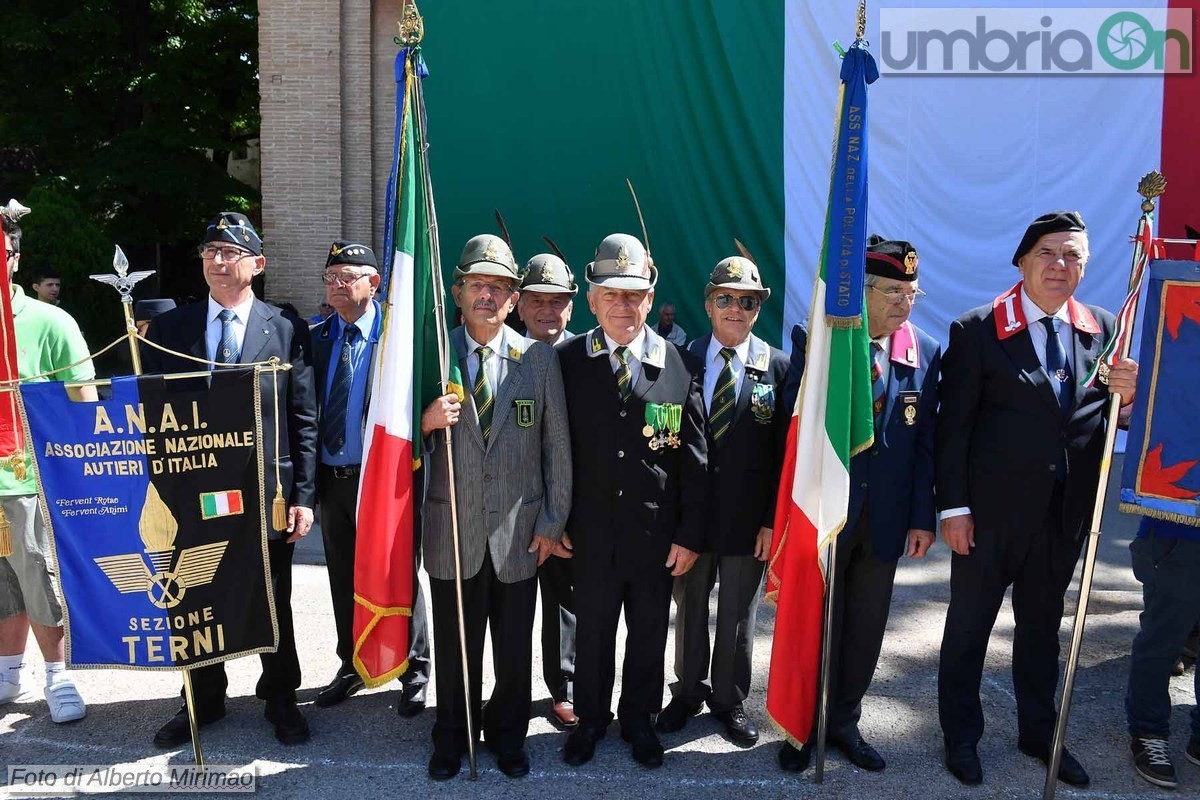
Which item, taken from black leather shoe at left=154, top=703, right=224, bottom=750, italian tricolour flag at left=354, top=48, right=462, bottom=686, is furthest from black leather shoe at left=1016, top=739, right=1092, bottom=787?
black leather shoe at left=154, top=703, right=224, bottom=750

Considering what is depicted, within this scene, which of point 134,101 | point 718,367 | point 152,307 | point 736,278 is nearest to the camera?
point 736,278

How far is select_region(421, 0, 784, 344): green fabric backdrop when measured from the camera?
11.1 metres

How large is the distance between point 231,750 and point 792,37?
9.72 metres

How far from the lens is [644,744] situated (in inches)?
153

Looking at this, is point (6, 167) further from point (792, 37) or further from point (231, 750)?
point (231, 750)

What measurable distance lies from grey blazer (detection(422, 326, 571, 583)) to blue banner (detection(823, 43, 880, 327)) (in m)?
1.16

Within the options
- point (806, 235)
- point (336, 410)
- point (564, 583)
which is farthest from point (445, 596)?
point (806, 235)

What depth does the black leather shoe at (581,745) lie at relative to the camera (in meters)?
3.88

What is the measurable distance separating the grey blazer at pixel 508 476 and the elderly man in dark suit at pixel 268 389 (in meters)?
0.67

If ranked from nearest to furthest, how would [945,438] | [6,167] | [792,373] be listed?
1. [945,438]
2. [792,373]
3. [6,167]

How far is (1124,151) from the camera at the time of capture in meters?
10.9

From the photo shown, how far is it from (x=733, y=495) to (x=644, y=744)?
42.5 inches

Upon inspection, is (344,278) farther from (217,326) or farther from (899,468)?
(899,468)

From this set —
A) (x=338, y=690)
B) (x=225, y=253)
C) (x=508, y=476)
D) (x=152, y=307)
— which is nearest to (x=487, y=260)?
(x=508, y=476)
